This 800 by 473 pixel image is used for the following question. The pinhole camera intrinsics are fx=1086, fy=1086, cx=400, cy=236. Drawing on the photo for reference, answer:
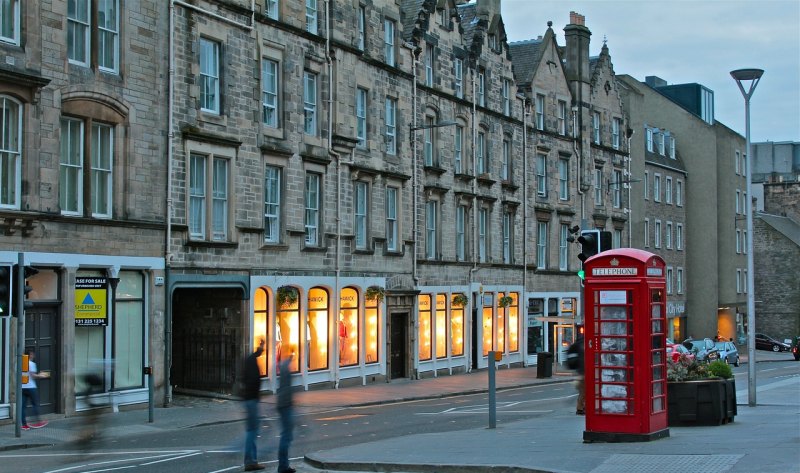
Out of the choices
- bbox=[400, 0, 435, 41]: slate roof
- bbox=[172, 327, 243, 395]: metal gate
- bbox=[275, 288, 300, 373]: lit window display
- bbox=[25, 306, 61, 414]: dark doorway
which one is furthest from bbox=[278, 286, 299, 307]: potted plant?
bbox=[400, 0, 435, 41]: slate roof

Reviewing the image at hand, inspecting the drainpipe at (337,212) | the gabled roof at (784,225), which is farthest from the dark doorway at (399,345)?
the gabled roof at (784,225)

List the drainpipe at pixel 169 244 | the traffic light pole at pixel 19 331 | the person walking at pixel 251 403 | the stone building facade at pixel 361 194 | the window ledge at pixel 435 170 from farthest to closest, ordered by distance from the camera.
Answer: the window ledge at pixel 435 170 → the stone building facade at pixel 361 194 → the drainpipe at pixel 169 244 → the traffic light pole at pixel 19 331 → the person walking at pixel 251 403

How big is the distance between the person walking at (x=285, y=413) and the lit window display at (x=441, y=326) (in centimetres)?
2690

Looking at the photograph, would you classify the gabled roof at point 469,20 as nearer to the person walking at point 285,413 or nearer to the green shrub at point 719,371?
the green shrub at point 719,371

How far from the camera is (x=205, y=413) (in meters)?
27.0

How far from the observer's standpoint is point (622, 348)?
54.3 feet

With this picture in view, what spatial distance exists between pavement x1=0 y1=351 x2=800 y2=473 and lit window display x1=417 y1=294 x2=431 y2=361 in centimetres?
1532

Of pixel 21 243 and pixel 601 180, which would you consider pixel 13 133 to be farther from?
pixel 601 180

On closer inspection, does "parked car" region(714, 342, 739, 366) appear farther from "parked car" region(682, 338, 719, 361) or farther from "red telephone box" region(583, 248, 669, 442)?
"red telephone box" region(583, 248, 669, 442)

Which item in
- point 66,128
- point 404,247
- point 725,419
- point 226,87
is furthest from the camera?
point 404,247

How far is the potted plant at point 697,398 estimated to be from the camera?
19.5 meters

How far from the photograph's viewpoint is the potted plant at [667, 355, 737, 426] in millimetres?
19469

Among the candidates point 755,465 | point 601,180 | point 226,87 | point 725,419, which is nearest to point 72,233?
point 226,87

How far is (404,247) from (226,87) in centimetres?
1147
